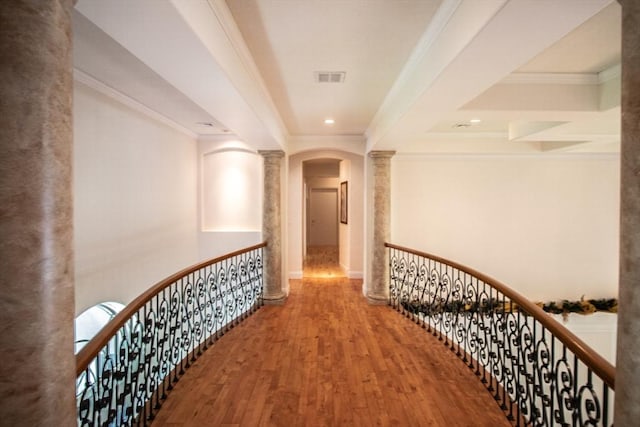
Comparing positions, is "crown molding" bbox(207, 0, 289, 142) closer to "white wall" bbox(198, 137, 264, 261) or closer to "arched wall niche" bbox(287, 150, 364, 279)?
"white wall" bbox(198, 137, 264, 261)

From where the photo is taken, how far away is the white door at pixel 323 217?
11.2 meters

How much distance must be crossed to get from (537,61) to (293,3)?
2.30 m

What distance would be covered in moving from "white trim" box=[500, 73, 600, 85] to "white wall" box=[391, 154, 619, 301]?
3.00 meters

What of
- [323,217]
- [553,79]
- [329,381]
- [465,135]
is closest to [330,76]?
[553,79]

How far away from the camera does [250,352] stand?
133 inches

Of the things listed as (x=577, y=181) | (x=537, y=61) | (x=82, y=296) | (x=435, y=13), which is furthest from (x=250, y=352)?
(x=577, y=181)

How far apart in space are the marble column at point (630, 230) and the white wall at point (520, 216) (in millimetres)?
5224

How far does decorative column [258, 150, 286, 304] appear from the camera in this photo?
17.1 feet

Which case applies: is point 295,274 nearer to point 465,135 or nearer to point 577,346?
point 465,135

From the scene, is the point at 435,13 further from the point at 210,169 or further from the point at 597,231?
the point at 597,231

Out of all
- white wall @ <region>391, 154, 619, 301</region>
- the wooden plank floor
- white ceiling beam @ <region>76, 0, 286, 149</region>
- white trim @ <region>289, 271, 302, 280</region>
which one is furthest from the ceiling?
white trim @ <region>289, 271, 302, 280</region>

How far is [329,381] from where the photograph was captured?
2.83m

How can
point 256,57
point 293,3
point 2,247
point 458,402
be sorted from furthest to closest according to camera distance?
point 256,57 → point 458,402 → point 293,3 → point 2,247

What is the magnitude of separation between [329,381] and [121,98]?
4055mm
